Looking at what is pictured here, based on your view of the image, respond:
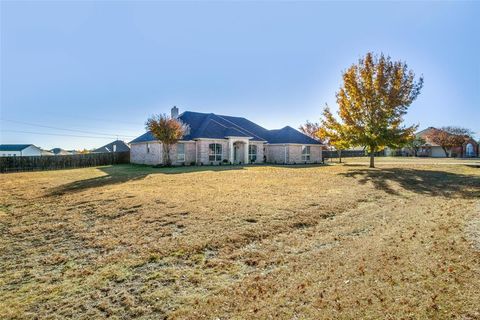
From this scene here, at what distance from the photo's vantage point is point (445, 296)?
3.94 m

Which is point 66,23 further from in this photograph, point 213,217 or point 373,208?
point 373,208

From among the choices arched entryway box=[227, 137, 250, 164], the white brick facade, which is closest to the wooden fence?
the white brick facade

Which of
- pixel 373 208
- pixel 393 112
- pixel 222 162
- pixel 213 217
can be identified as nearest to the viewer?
pixel 213 217

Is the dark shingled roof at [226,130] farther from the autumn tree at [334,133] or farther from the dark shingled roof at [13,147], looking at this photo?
the dark shingled roof at [13,147]

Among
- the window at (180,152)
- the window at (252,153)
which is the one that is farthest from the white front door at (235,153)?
the window at (180,152)

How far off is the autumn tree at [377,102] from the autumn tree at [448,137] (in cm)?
3653

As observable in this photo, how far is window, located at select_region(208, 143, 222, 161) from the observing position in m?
28.9

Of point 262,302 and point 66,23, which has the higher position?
point 66,23

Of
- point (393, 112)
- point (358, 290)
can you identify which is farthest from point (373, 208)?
point (393, 112)

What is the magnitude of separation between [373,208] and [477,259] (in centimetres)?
457

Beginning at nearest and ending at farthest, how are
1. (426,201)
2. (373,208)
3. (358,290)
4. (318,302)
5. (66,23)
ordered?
(318,302), (358,290), (373,208), (426,201), (66,23)

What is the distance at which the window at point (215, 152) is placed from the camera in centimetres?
2887

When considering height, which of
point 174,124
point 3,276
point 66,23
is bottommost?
point 3,276

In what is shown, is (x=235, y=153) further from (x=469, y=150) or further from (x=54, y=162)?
(x=469, y=150)
